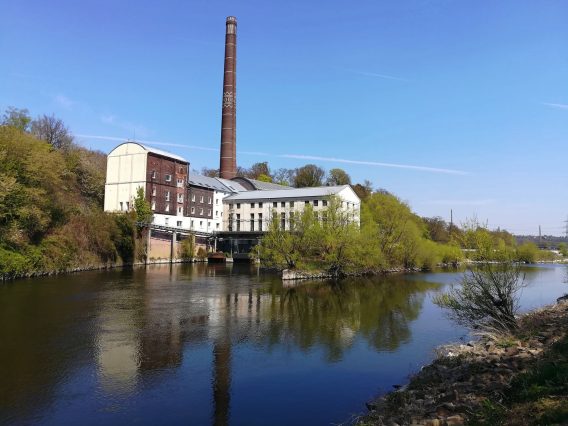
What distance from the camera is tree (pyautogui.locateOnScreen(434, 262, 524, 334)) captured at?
50.8 ft

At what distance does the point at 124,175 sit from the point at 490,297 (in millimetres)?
59690

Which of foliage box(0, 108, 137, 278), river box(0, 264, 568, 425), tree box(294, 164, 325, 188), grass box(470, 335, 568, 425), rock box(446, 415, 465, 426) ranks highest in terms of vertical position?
tree box(294, 164, 325, 188)

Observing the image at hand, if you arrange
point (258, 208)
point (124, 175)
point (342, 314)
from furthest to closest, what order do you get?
1. point (258, 208)
2. point (124, 175)
3. point (342, 314)

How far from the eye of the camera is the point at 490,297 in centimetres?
1551

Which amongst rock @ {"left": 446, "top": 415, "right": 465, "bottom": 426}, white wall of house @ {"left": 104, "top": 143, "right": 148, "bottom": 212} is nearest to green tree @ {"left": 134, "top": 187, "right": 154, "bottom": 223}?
white wall of house @ {"left": 104, "top": 143, "right": 148, "bottom": 212}

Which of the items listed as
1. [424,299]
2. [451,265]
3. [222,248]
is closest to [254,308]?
[424,299]

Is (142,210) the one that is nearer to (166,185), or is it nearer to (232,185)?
(166,185)

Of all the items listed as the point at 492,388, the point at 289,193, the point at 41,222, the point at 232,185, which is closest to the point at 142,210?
the point at 41,222

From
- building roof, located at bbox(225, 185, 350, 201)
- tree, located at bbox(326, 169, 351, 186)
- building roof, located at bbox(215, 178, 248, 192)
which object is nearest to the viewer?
building roof, located at bbox(225, 185, 350, 201)

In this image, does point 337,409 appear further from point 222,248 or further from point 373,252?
point 222,248

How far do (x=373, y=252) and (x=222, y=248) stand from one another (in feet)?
120

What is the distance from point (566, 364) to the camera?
334 inches

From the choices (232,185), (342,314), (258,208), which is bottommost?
(342,314)

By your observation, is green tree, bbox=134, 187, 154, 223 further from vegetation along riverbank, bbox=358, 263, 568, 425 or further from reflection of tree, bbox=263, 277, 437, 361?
vegetation along riverbank, bbox=358, 263, 568, 425
